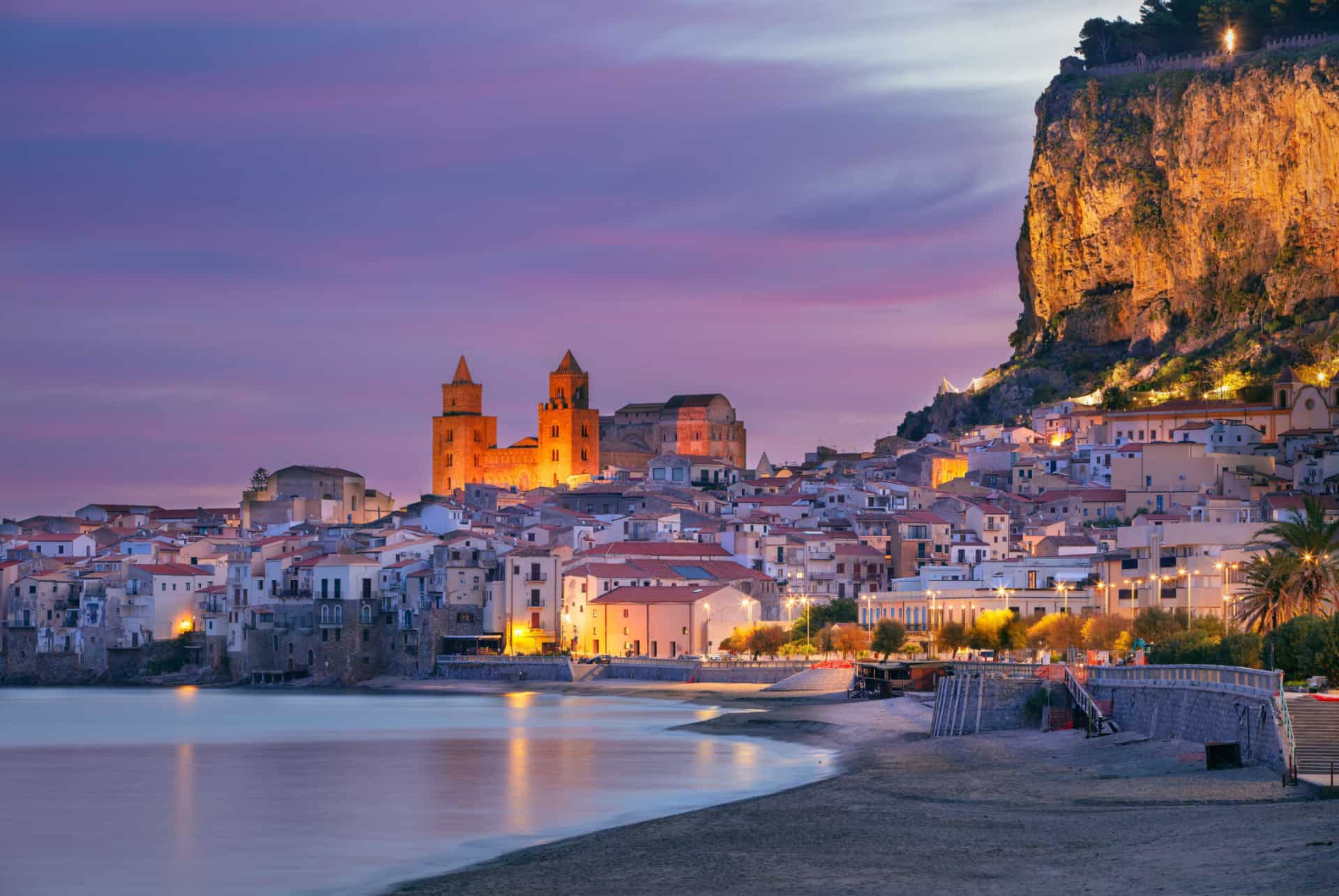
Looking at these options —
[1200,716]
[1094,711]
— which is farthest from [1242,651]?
[1200,716]

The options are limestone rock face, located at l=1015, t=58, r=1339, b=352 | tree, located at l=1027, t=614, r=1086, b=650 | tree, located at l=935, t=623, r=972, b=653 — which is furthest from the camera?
limestone rock face, located at l=1015, t=58, r=1339, b=352

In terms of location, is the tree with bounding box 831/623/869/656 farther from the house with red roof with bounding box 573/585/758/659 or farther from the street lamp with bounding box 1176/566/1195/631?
the street lamp with bounding box 1176/566/1195/631

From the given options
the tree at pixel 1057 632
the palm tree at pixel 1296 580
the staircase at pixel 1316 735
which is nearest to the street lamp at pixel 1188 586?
the tree at pixel 1057 632

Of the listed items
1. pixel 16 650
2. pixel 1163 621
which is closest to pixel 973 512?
pixel 1163 621

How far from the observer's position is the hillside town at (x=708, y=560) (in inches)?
3204

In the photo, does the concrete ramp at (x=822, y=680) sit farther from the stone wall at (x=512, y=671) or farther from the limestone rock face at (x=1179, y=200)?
the limestone rock face at (x=1179, y=200)

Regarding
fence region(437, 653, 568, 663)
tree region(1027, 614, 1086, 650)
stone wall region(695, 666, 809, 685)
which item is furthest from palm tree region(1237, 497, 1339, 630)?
fence region(437, 653, 568, 663)

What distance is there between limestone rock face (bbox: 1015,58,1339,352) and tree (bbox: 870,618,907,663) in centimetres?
6187

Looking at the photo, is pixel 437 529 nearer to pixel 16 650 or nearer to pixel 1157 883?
pixel 16 650

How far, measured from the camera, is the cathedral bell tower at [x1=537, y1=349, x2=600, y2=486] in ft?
596

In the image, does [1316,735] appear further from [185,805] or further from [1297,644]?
[185,805]

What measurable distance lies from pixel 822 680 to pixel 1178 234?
77.6m

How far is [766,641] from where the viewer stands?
8294cm

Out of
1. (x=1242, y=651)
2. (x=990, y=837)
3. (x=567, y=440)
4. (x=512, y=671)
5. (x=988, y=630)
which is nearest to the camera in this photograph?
(x=990, y=837)
